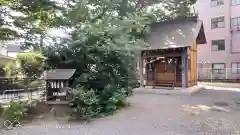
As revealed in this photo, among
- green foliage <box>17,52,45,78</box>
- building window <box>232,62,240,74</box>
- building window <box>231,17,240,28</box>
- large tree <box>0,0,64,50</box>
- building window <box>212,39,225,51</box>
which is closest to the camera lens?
large tree <box>0,0,64,50</box>

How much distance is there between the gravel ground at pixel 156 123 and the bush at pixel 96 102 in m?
0.34

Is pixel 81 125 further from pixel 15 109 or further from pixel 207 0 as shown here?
pixel 207 0

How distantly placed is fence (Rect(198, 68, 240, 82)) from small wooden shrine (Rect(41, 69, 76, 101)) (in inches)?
741

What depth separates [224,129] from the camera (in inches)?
224

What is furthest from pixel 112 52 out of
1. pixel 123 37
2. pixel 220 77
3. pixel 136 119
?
pixel 220 77

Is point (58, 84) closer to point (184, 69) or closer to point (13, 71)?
point (13, 71)

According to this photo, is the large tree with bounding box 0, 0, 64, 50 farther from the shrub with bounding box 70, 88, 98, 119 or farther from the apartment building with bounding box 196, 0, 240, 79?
the apartment building with bounding box 196, 0, 240, 79

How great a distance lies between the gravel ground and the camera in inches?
225

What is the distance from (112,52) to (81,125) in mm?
2884

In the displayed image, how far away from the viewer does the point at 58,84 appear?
7809 millimetres

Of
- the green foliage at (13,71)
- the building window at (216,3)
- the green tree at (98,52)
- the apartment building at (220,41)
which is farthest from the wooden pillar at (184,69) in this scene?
the building window at (216,3)

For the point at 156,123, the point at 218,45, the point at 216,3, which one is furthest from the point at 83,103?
the point at 216,3

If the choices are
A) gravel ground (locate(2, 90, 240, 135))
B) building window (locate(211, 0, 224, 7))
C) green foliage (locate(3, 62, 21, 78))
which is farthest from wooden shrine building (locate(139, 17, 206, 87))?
building window (locate(211, 0, 224, 7))

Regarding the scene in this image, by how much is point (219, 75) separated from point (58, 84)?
64.9 feet
